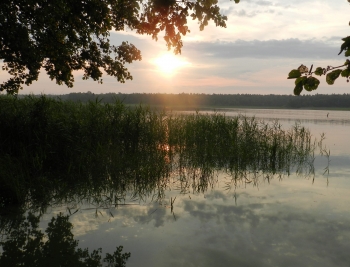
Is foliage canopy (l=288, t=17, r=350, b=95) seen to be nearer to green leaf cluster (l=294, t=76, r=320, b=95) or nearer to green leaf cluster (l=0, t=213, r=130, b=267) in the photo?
green leaf cluster (l=294, t=76, r=320, b=95)

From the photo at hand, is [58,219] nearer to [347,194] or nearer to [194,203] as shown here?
[194,203]

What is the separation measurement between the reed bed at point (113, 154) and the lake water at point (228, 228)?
0.81 m

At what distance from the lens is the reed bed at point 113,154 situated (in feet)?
23.1

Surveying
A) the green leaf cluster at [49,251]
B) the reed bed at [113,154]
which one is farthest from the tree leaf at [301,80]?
the reed bed at [113,154]

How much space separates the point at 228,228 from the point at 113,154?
16.6 feet

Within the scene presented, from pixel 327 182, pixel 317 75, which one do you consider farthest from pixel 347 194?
pixel 317 75

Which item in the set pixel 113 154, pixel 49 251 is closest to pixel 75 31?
pixel 113 154

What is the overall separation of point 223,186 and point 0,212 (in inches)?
179

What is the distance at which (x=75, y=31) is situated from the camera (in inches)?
431

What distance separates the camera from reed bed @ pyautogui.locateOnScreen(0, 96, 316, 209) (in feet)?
23.1

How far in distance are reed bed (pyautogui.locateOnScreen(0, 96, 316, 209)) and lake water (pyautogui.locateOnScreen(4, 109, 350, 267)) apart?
814mm

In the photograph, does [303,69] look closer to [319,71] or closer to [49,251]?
[319,71]

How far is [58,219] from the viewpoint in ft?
17.8

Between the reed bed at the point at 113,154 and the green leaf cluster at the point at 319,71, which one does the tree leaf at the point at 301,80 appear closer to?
the green leaf cluster at the point at 319,71
